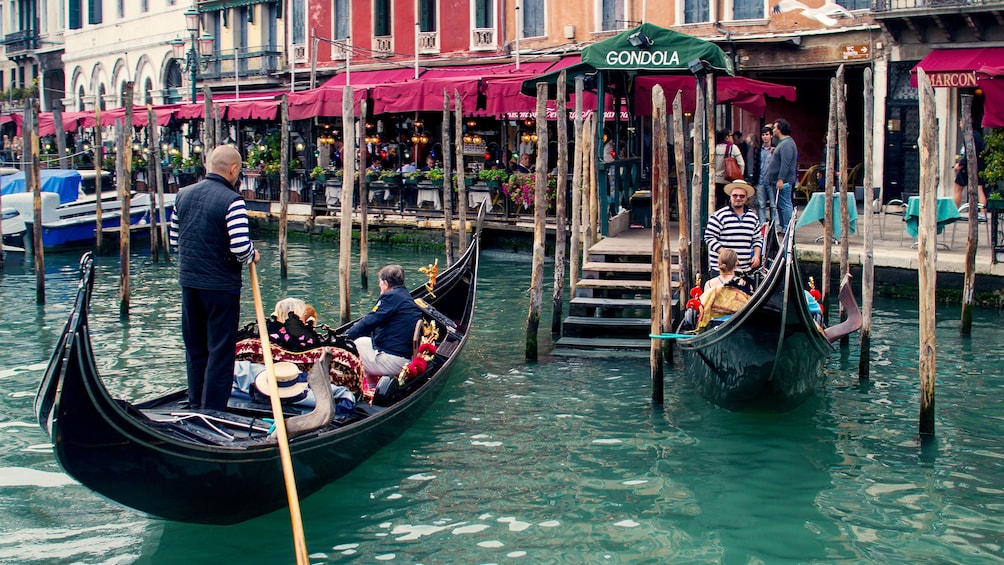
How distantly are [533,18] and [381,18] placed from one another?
3932mm

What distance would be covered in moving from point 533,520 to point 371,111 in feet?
41.4

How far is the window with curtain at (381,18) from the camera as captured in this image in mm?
20672

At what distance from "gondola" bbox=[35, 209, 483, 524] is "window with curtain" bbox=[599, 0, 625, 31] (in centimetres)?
1168

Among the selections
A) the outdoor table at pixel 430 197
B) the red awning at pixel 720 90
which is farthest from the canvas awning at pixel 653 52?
the outdoor table at pixel 430 197

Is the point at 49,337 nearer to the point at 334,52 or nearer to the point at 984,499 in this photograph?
the point at 984,499

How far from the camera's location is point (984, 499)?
532 centimetres

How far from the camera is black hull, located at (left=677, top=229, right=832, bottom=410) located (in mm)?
6055

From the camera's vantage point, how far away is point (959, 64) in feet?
41.4

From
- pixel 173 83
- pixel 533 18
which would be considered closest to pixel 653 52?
pixel 533 18

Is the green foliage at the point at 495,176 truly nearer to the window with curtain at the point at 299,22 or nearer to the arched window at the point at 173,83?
the window with curtain at the point at 299,22

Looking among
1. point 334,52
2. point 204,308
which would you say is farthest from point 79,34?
point 204,308

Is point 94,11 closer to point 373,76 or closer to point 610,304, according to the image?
point 373,76

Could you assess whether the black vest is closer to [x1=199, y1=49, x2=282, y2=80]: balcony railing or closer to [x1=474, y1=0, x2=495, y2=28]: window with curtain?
[x1=474, y1=0, x2=495, y2=28]: window with curtain

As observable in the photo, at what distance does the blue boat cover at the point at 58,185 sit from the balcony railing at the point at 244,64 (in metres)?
7.67
